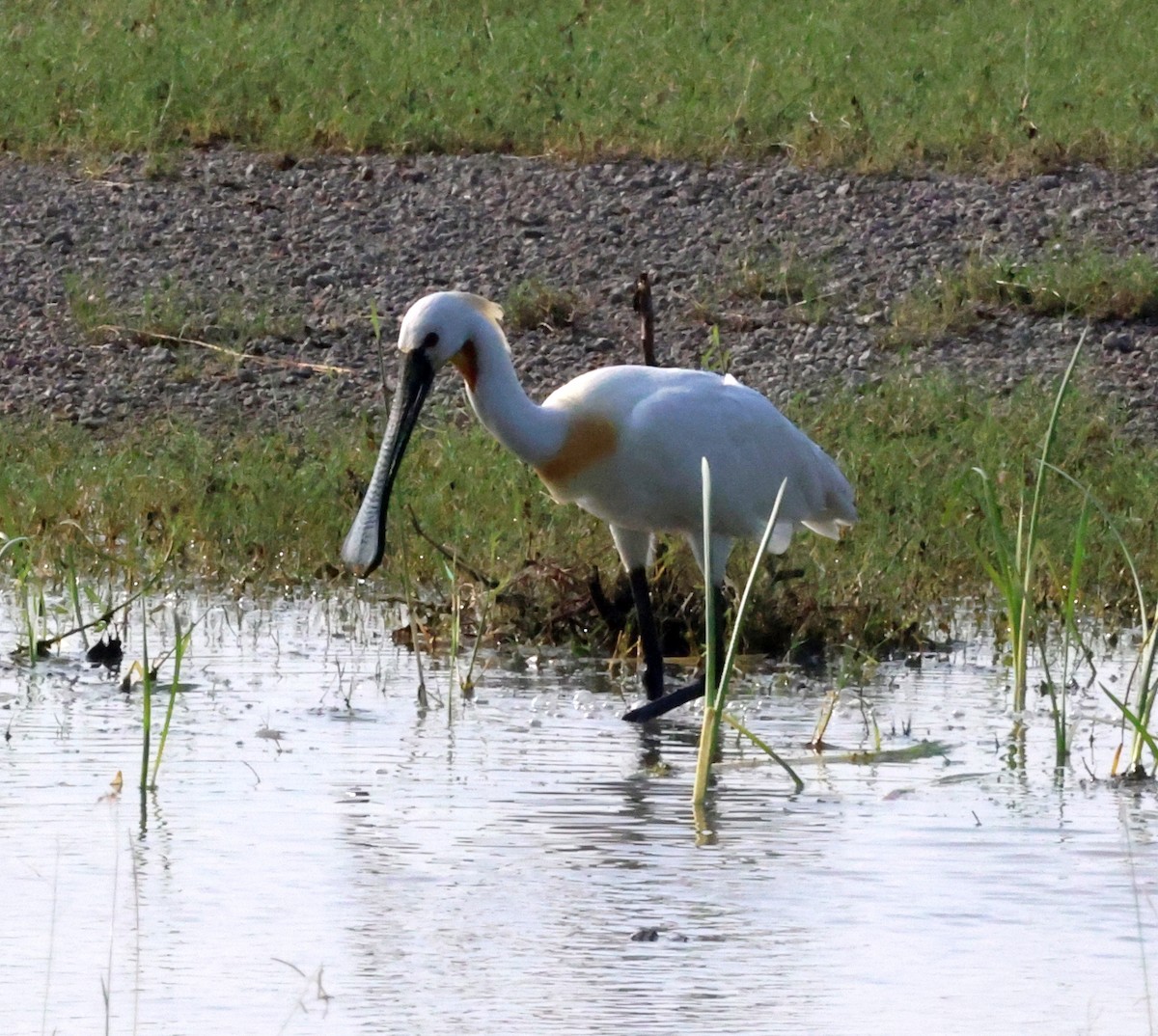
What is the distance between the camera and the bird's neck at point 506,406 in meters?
6.66

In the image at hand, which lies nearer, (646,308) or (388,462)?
(388,462)

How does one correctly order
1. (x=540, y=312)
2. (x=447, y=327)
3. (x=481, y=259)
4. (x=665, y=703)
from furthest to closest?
(x=481, y=259)
(x=540, y=312)
(x=447, y=327)
(x=665, y=703)

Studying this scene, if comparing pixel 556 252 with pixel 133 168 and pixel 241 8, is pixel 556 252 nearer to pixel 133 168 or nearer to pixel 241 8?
pixel 133 168

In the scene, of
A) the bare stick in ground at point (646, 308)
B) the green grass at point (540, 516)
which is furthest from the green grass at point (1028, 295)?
the bare stick in ground at point (646, 308)

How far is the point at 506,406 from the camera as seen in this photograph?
6.69 m

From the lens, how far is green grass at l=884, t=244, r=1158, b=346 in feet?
36.4

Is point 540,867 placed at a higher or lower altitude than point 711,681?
lower

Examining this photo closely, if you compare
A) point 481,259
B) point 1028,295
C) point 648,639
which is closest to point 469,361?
point 648,639

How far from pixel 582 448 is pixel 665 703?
0.70 m

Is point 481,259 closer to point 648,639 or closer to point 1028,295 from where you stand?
point 1028,295

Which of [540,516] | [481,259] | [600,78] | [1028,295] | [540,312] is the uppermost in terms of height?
[600,78]

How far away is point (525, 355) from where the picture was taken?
10.9 m

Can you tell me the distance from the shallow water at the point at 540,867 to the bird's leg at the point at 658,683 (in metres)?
0.07

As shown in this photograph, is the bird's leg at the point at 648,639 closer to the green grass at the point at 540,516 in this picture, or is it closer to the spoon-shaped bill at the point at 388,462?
the green grass at the point at 540,516
